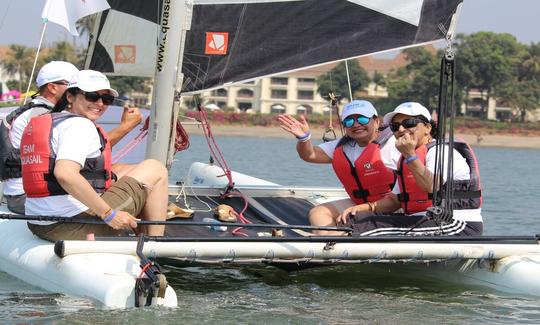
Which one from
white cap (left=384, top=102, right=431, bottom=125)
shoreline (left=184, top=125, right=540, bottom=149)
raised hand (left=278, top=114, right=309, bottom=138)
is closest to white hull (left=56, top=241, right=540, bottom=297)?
white cap (left=384, top=102, right=431, bottom=125)

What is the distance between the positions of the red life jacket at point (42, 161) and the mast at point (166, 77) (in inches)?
46.1

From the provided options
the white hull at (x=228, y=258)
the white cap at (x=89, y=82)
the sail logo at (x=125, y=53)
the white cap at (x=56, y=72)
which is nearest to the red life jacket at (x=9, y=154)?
the white cap at (x=56, y=72)

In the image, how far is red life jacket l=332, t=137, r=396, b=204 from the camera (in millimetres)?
6312

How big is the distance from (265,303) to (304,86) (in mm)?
73603

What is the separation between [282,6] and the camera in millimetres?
7062

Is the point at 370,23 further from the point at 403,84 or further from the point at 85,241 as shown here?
the point at 403,84

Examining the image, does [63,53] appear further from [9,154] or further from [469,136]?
[9,154]

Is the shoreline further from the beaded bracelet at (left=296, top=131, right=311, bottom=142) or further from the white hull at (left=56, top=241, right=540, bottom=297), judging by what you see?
the white hull at (left=56, top=241, right=540, bottom=297)

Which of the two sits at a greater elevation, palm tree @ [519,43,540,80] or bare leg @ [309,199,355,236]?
palm tree @ [519,43,540,80]

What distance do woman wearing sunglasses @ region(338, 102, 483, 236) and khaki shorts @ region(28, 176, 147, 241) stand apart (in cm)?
136

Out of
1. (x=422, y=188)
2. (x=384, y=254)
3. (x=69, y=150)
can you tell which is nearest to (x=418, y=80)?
(x=422, y=188)

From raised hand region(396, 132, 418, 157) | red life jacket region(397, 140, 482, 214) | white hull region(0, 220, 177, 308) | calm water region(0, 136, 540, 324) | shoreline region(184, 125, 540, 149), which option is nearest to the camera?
white hull region(0, 220, 177, 308)

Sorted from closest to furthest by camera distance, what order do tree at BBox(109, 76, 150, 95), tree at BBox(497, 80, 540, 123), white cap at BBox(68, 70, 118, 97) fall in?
white cap at BBox(68, 70, 118, 97) < tree at BBox(109, 76, 150, 95) < tree at BBox(497, 80, 540, 123)

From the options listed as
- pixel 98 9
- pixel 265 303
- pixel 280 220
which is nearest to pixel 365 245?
pixel 265 303
